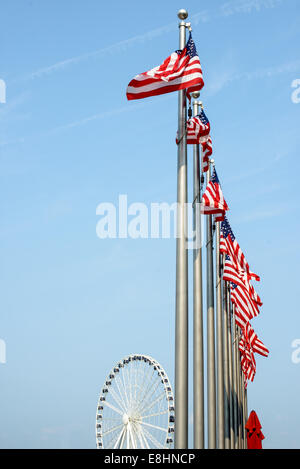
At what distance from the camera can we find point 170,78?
1380 cm

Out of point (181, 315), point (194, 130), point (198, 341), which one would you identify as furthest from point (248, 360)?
point (181, 315)

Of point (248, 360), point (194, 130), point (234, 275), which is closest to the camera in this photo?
point (194, 130)

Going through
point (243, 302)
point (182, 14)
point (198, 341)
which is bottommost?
point (198, 341)

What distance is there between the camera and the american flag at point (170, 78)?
13.7m

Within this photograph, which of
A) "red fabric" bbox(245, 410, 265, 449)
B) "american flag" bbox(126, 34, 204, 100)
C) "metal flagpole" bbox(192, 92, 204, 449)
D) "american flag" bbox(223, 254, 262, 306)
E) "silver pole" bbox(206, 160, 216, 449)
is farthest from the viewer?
"red fabric" bbox(245, 410, 265, 449)

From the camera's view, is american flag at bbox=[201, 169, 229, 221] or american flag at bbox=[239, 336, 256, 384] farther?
american flag at bbox=[239, 336, 256, 384]

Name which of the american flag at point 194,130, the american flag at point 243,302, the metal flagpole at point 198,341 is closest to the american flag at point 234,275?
the american flag at point 243,302

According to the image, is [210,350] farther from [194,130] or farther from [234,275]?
[194,130]

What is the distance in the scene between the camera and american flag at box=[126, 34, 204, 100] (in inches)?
539

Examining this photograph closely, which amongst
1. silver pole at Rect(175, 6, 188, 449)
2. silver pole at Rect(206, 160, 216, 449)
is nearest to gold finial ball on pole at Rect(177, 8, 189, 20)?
silver pole at Rect(175, 6, 188, 449)

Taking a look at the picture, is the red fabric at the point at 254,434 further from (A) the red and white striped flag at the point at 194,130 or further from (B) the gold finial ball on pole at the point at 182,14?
(B) the gold finial ball on pole at the point at 182,14

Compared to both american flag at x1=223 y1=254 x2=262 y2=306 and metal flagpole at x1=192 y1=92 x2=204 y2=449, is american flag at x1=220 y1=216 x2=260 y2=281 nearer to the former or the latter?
american flag at x1=223 y1=254 x2=262 y2=306
